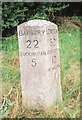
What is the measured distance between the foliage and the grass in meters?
0.80

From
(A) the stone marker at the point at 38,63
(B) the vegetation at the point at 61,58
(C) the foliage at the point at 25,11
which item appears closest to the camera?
(A) the stone marker at the point at 38,63

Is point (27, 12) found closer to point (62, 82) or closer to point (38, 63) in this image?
point (62, 82)

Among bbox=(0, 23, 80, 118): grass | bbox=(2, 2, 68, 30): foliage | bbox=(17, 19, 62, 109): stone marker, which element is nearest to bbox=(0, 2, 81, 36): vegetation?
bbox=(2, 2, 68, 30): foliage

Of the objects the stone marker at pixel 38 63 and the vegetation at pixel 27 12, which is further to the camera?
the vegetation at pixel 27 12

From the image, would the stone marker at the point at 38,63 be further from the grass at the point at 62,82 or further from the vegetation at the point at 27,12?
the vegetation at the point at 27,12

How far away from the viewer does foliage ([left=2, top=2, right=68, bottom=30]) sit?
8127 millimetres

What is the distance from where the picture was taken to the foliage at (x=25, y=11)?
8127 mm

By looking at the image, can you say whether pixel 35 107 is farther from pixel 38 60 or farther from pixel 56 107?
pixel 38 60

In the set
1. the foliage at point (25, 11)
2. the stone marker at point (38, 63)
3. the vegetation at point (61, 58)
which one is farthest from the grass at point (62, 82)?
the foliage at point (25, 11)

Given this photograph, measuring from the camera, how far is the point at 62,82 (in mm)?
5156

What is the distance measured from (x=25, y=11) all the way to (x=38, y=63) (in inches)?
173

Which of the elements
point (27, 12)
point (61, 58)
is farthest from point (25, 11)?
point (61, 58)

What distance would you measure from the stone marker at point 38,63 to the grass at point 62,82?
0.13m

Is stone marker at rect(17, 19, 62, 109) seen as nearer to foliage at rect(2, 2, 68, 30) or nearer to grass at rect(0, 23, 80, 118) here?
grass at rect(0, 23, 80, 118)
